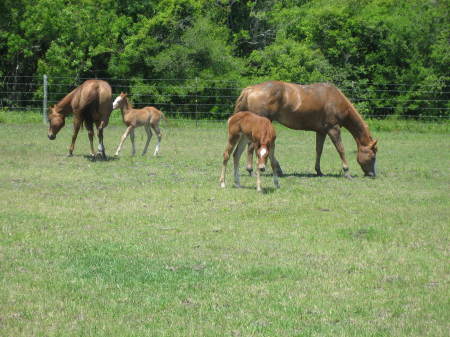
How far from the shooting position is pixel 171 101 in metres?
30.3

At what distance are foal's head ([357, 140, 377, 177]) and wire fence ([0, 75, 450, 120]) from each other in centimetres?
1431

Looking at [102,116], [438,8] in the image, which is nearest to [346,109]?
[102,116]

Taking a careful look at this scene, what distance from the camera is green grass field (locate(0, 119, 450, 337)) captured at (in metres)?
5.51

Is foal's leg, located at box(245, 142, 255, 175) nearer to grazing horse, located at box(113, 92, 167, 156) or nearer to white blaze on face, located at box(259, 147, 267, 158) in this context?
white blaze on face, located at box(259, 147, 267, 158)

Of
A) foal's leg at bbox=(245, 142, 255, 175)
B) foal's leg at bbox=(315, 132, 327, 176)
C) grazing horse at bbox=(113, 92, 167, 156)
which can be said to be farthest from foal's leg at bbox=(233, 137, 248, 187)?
grazing horse at bbox=(113, 92, 167, 156)

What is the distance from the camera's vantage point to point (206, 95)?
30.0 metres

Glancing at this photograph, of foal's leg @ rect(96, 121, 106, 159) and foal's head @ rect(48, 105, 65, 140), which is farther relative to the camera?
foal's head @ rect(48, 105, 65, 140)

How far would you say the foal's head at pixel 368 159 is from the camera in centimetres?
1452

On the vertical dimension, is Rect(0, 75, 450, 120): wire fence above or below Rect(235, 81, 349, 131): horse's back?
below

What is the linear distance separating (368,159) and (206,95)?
16104mm

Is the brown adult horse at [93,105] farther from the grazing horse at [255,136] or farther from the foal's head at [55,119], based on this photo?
the grazing horse at [255,136]

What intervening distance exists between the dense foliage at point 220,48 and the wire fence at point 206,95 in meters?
0.07

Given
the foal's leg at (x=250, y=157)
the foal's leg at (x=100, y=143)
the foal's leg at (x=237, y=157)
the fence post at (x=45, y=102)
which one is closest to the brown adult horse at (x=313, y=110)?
the foal's leg at (x=250, y=157)

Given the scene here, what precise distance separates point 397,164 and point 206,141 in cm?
662
